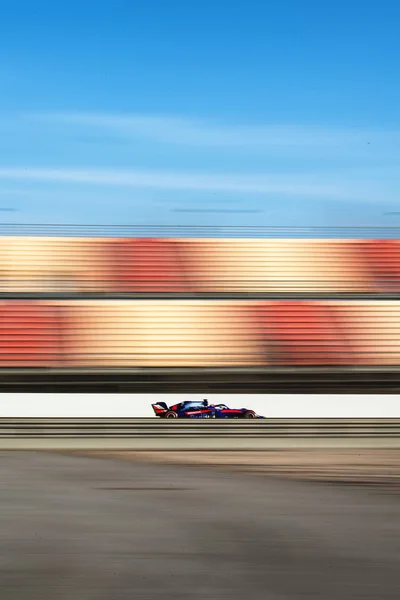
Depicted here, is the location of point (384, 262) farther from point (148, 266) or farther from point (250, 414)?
point (250, 414)

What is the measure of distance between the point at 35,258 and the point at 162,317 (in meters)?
4.81

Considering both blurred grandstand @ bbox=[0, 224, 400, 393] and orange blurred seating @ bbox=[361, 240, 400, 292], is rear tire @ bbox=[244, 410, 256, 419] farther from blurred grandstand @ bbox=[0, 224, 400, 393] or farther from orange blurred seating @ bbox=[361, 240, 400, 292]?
orange blurred seating @ bbox=[361, 240, 400, 292]

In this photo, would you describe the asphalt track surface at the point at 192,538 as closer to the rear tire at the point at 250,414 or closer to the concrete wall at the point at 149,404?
the concrete wall at the point at 149,404

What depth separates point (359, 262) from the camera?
22.8 metres

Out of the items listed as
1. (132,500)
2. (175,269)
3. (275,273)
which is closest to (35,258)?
(175,269)

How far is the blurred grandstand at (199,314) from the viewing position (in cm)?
1781

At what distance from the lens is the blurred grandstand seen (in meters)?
17.8

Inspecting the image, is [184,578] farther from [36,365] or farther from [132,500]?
[36,365]

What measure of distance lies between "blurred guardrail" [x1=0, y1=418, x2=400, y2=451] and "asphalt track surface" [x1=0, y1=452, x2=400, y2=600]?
298cm

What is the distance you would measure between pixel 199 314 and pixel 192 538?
1431 cm

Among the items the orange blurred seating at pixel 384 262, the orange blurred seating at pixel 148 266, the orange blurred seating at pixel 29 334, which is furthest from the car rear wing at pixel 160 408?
the orange blurred seating at pixel 384 262

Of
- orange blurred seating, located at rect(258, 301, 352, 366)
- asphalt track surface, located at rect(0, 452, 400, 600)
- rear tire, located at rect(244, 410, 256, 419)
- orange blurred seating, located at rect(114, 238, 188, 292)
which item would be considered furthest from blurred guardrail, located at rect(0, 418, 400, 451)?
orange blurred seating, located at rect(114, 238, 188, 292)

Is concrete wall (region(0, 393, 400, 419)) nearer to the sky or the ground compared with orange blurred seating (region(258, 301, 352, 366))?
nearer to the ground

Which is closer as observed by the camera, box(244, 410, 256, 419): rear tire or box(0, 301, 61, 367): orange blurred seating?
box(244, 410, 256, 419): rear tire
